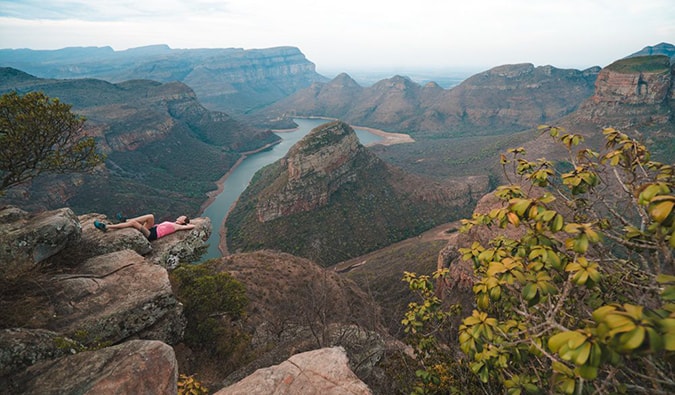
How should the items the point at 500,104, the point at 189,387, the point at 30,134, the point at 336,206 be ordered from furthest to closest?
the point at 500,104, the point at 336,206, the point at 30,134, the point at 189,387

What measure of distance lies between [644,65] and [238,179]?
118472 millimetres

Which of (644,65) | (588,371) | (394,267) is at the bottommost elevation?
(394,267)

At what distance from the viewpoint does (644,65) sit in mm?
76000

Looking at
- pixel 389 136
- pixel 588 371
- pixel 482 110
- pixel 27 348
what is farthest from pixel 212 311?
pixel 482 110

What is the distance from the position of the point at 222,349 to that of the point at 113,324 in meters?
5.22

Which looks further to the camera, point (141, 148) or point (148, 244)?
point (141, 148)

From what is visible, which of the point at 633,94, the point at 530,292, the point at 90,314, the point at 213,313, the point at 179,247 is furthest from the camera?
the point at 633,94

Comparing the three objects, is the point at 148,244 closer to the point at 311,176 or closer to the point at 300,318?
the point at 300,318

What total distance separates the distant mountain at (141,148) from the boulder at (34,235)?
56.9 m

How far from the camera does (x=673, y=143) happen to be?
199 feet

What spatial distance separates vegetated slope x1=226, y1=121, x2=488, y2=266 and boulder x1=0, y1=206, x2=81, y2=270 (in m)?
41.5

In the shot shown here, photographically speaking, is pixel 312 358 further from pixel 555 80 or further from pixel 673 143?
pixel 555 80

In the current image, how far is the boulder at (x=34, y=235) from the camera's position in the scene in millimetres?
8875

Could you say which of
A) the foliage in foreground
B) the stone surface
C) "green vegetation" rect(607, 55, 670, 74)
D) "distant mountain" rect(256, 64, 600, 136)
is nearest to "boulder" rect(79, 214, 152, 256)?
the stone surface
